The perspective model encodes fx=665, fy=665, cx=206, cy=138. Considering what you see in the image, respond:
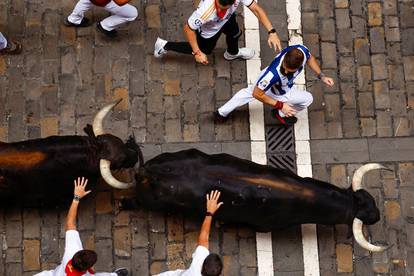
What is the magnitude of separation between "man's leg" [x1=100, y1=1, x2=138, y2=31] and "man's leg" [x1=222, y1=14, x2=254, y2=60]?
4.97ft

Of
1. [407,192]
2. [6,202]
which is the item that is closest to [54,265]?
[6,202]

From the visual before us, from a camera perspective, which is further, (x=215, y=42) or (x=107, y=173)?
(x=215, y=42)

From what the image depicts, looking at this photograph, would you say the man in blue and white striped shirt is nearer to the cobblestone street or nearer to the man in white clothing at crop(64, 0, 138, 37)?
the cobblestone street

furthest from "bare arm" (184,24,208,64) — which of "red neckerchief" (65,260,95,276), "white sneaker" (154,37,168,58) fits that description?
"red neckerchief" (65,260,95,276)

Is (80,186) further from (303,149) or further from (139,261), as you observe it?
(303,149)

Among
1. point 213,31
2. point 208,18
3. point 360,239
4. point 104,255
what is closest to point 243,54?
point 213,31

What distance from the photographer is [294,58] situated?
27.9 feet

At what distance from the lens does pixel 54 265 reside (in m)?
9.80

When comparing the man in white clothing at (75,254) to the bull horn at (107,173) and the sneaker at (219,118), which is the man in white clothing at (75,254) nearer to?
the bull horn at (107,173)

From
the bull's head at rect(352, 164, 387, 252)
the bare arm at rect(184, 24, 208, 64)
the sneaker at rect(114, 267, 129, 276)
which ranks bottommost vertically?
the sneaker at rect(114, 267, 129, 276)

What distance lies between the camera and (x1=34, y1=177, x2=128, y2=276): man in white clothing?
7810 millimetres

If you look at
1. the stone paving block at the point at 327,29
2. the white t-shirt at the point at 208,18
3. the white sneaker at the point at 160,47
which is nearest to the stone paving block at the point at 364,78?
the stone paving block at the point at 327,29

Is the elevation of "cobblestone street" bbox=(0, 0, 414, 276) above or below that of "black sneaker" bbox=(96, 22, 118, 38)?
below

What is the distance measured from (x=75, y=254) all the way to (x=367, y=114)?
5223mm
